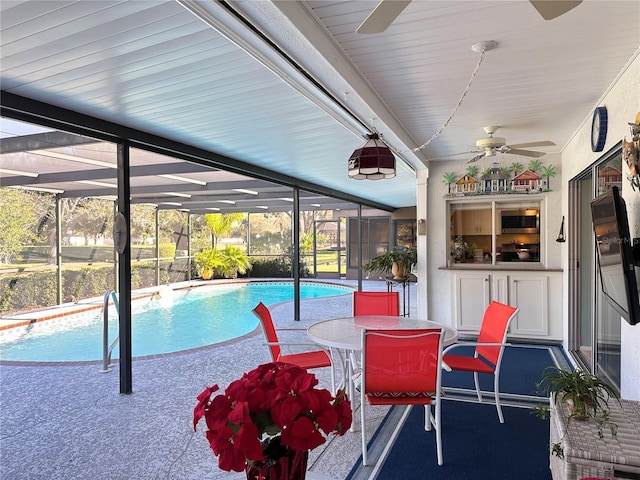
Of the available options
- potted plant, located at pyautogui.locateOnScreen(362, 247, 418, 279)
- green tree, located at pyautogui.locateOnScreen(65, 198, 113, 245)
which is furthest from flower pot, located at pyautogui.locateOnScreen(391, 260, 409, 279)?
green tree, located at pyautogui.locateOnScreen(65, 198, 113, 245)

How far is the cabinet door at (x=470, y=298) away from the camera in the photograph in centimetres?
593

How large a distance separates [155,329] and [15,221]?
3732mm

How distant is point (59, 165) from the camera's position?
19.2 feet

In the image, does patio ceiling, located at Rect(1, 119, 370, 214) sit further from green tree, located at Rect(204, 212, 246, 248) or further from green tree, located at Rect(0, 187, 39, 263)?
green tree, located at Rect(204, 212, 246, 248)

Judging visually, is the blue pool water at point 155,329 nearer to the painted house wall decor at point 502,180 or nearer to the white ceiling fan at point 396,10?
the painted house wall decor at point 502,180

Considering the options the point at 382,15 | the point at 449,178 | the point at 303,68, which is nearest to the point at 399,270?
the point at 449,178

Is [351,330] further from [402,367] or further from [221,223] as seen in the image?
[221,223]

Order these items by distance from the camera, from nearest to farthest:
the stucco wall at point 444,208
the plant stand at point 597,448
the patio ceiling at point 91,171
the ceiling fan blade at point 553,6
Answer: the ceiling fan blade at point 553,6
the plant stand at point 597,448
the stucco wall at point 444,208
the patio ceiling at point 91,171

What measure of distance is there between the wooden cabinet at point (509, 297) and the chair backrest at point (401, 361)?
11.6 ft

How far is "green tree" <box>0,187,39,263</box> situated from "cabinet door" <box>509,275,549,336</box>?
6005 mm

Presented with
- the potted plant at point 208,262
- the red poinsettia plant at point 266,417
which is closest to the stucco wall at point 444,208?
the red poinsettia plant at point 266,417

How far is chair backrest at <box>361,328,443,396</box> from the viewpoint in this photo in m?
2.56

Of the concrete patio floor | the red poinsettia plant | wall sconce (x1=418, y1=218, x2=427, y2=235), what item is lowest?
the concrete patio floor

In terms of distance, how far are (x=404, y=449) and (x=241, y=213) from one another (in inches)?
523
